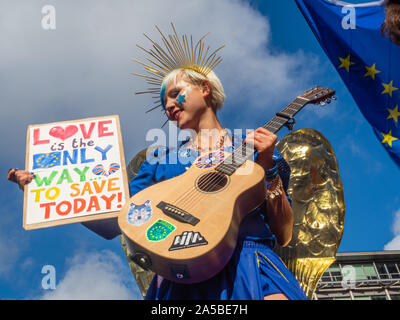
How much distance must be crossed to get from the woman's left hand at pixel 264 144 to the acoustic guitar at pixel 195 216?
87mm

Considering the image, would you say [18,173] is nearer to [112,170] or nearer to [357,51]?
[112,170]

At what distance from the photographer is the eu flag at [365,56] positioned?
4457 mm

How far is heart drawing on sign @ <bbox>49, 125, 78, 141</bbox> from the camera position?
13.0 ft

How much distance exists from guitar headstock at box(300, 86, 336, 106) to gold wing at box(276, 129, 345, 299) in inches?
26.9

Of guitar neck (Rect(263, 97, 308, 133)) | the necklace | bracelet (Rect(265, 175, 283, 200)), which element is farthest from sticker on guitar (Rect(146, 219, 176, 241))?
guitar neck (Rect(263, 97, 308, 133))

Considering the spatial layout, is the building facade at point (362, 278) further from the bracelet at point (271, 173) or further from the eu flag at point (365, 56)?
the bracelet at point (271, 173)

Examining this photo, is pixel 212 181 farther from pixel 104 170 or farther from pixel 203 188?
pixel 104 170

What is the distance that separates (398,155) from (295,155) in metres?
1.15

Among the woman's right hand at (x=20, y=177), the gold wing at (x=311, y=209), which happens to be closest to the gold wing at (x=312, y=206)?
the gold wing at (x=311, y=209)

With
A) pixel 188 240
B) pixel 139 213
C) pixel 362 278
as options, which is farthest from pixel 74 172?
pixel 362 278

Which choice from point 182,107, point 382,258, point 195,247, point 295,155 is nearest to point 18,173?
point 182,107

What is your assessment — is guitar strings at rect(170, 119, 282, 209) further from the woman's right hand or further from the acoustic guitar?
the woman's right hand

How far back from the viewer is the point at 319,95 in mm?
4070

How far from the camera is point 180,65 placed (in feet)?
15.3
